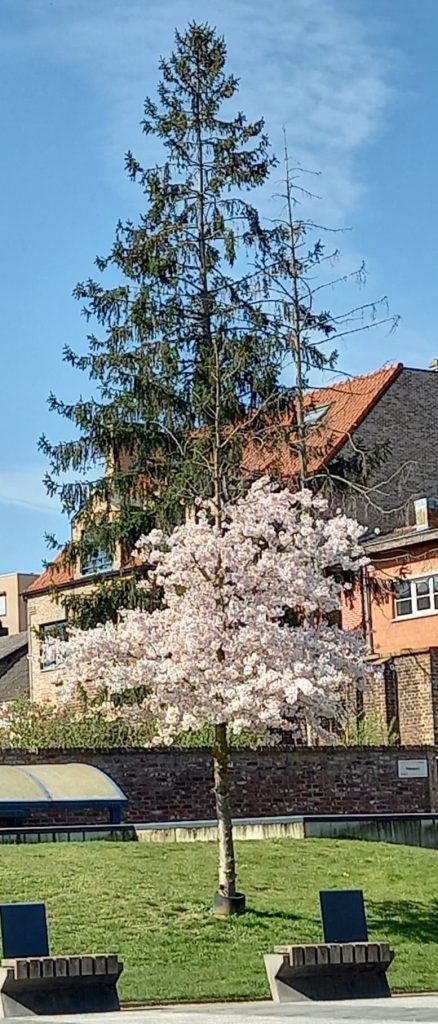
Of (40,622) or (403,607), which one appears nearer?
(403,607)

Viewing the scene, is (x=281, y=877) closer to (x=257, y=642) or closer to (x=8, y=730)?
(x=257, y=642)

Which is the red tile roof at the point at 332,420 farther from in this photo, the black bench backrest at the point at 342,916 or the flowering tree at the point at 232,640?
the black bench backrest at the point at 342,916

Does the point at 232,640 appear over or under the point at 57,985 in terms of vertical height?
over

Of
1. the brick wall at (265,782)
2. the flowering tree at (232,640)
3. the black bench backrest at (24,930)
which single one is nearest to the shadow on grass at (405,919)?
the flowering tree at (232,640)

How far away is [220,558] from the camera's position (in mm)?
20875

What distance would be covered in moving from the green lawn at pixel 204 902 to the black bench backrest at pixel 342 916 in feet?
3.17

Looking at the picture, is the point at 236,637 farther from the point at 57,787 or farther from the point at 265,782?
the point at 265,782

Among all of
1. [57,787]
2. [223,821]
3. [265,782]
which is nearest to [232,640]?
[223,821]

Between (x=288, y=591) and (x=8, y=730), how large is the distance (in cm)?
1308

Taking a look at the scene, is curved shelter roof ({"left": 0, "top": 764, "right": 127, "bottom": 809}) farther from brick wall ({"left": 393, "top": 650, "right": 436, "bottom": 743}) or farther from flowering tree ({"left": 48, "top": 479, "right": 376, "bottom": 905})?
brick wall ({"left": 393, "top": 650, "right": 436, "bottom": 743})

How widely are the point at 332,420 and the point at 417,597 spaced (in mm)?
8980

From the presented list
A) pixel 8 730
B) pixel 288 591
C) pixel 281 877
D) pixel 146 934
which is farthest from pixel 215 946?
pixel 8 730

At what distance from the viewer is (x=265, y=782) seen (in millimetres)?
28531

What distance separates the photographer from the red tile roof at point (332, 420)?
3856 centimetres
